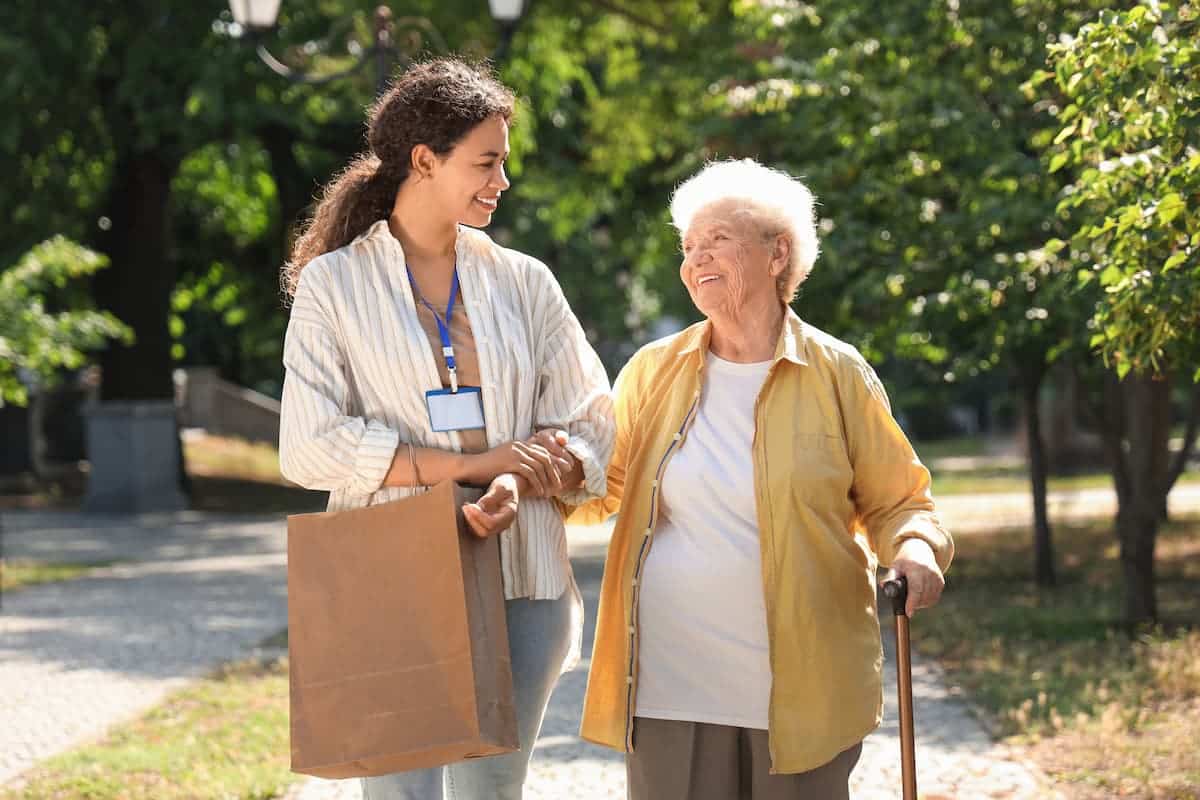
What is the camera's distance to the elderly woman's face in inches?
135

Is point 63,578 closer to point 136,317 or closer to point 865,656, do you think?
point 136,317

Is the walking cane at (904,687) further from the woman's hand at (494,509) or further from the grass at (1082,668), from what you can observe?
the grass at (1082,668)

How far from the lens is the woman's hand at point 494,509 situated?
3072 millimetres

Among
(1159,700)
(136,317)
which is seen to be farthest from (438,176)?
(136,317)

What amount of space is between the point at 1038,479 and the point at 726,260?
9164 mm

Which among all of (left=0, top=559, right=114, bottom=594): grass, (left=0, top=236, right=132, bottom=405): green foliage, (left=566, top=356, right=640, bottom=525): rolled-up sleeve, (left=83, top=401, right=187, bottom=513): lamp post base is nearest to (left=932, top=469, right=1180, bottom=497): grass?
(left=83, top=401, right=187, bottom=513): lamp post base

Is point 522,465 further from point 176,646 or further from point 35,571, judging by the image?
point 35,571

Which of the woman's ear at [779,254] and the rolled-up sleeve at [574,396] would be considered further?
the woman's ear at [779,254]

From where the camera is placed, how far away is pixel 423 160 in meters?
3.29

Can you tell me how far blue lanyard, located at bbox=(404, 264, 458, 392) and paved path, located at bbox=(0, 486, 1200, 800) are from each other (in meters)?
2.94

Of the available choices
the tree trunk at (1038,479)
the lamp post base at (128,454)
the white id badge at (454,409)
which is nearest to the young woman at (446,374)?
the white id badge at (454,409)

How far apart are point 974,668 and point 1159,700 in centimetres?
123

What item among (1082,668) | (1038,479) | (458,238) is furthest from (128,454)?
(458,238)

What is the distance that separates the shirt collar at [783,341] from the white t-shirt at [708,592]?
0.10 metres
